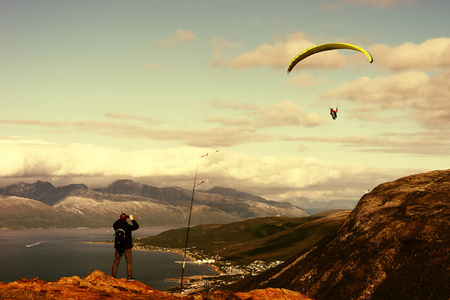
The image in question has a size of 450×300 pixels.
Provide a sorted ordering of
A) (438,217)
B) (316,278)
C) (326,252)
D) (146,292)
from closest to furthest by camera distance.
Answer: (146,292)
(438,217)
(316,278)
(326,252)

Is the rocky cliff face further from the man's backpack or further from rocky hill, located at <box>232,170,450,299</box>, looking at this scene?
rocky hill, located at <box>232,170,450,299</box>

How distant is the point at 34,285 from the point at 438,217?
34153 millimetres

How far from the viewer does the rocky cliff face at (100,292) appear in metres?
20.0

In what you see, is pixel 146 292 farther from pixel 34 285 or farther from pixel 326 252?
pixel 326 252

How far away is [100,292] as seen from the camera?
2200 cm

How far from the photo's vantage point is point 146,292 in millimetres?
24172

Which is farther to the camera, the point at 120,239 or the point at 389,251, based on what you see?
the point at 389,251

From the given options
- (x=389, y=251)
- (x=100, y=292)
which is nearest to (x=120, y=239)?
(x=100, y=292)

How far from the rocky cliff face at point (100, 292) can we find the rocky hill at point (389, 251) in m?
12.6

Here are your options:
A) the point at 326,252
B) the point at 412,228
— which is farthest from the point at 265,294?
the point at 326,252

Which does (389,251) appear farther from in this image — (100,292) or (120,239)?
(100,292)

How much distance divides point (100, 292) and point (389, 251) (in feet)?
85.4

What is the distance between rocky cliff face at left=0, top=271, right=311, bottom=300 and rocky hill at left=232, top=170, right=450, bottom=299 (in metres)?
12.6

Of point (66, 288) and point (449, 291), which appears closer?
point (66, 288)
